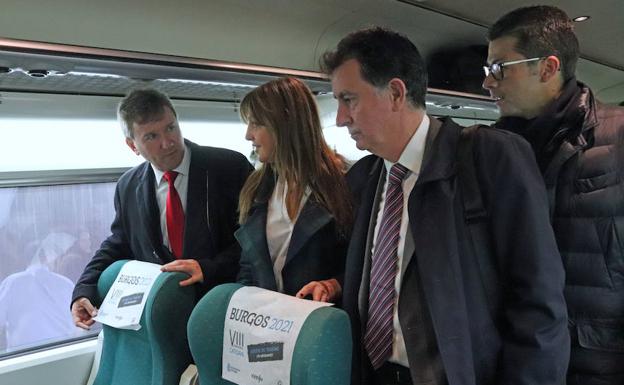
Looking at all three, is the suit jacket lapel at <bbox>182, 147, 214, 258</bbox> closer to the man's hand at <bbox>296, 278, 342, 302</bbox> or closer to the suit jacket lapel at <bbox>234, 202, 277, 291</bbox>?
the suit jacket lapel at <bbox>234, 202, 277, 291</bbox>

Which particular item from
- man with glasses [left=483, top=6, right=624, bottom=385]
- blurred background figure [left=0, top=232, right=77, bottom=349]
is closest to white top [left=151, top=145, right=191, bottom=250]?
blurred background figure [left=0, top=232, right=77, bottom=349]

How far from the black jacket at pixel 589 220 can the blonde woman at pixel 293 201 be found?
0.67 metres

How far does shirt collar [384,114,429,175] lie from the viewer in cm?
136

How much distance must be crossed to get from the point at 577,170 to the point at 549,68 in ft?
1.09

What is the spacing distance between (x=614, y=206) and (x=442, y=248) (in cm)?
58

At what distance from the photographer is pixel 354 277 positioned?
4.86ft

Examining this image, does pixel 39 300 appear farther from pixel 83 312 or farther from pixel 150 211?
pixel 150 211

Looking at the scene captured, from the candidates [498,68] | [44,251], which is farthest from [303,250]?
[44,251]

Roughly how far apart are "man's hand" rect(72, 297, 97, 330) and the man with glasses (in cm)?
190

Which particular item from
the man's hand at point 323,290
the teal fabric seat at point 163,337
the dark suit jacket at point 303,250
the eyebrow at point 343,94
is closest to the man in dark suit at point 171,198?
the teal fabric seat at point 163,337

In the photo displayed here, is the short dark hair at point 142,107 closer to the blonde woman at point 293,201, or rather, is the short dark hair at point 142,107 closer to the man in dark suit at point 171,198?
the man in dark suit at point 171,198

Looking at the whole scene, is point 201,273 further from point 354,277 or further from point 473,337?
point 473,337

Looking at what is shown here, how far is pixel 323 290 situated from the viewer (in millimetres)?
1550

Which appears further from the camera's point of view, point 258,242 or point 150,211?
point 150,211
